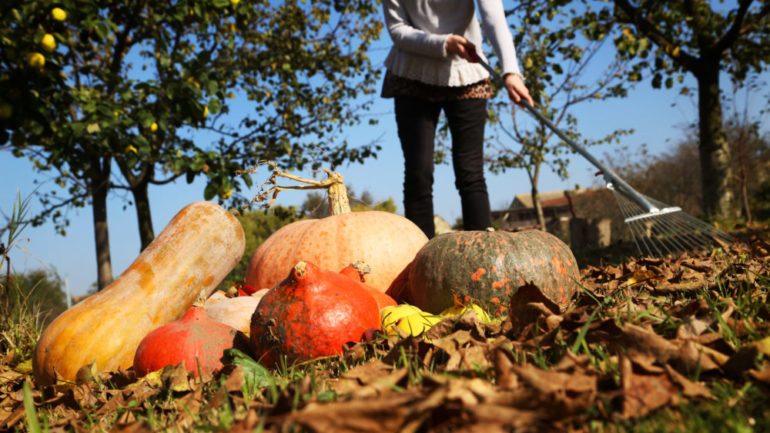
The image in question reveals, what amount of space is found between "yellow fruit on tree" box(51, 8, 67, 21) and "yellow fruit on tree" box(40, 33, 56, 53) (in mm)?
174

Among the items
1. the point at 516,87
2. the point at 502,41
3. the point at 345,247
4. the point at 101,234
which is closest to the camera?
the point at 345,247

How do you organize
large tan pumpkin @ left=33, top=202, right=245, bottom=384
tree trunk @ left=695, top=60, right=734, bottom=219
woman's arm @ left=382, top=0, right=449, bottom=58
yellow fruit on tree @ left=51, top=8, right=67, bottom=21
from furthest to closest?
1. tree trunk @ left=695, top=60, right=734, bottom=219
2. yellow fruit on tree @ left=51, top=8, right=67, bottom=21
3. woman's arm @ left=382, top=0, right=449, bottom=58
4. large tan pumpkin @ left=33, top=202, right=245, bottom=384

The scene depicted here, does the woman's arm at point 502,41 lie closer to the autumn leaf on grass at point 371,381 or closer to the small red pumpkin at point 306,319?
the small red pumpkin at point 306,319

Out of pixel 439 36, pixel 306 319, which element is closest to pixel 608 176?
pixel 439 36

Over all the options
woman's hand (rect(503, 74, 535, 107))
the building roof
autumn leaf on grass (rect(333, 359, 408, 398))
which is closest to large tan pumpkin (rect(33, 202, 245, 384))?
autumn leaf on grass (rect(333, 359, 408, 398))

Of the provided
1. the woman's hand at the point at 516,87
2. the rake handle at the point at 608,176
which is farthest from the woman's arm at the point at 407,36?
the woman's hand at the point at 516,87

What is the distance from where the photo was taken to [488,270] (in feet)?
8.87

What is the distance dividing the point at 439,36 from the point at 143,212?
25.3 feet

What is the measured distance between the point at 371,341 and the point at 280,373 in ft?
1.19

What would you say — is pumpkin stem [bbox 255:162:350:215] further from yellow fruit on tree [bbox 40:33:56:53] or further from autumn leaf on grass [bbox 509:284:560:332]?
yellow fruit on tree [bbox 40:33:56:53]

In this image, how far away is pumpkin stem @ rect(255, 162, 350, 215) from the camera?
3613 mm

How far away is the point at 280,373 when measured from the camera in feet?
6.86

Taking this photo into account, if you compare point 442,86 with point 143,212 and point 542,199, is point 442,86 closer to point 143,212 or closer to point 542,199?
point 143,212

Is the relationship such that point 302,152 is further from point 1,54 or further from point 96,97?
point 1,54
